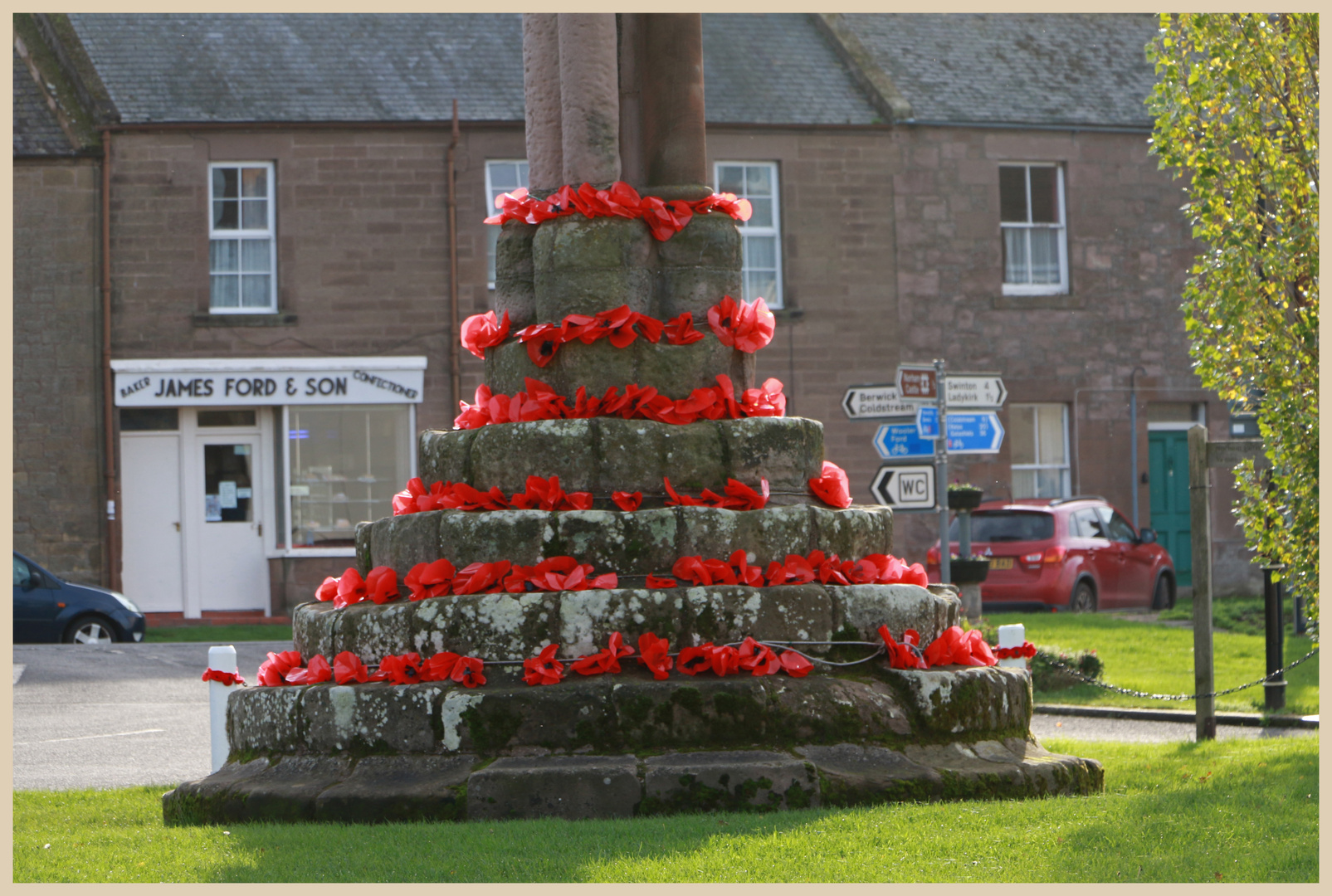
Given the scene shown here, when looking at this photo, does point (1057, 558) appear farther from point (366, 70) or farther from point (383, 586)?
point (383, 586)

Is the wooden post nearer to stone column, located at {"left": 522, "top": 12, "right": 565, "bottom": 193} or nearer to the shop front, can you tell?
stone column, located at {"left": 522, "top": 12, "right": 565, "bottom": 193}

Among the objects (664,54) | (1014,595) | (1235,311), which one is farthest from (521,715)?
(1014,595)

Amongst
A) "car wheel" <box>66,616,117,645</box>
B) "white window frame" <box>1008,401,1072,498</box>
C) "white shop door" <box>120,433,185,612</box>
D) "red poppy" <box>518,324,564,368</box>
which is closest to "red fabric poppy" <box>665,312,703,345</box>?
"red poppy" <box>518,324,564,368</box>

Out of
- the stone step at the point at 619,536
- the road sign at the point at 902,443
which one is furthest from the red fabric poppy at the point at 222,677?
the road sign at the point at 902,443

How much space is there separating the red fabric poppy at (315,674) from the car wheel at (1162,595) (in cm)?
1660

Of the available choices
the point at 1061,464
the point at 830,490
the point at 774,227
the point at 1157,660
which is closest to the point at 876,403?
the point at 1157,660

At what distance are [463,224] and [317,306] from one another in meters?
2.21

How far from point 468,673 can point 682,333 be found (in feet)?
6.50

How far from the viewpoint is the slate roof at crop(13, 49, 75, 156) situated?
21234 mm

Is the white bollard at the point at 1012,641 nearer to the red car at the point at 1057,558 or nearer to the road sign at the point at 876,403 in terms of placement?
the road sign at the point at 876,403

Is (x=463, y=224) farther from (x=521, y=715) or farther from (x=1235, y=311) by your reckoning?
(x=521, y=715)

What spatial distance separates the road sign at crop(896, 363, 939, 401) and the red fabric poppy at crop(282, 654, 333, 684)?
6.97 metres

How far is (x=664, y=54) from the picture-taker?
27.7 feet

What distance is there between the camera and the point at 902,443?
13.7 m
